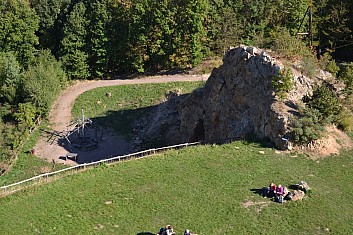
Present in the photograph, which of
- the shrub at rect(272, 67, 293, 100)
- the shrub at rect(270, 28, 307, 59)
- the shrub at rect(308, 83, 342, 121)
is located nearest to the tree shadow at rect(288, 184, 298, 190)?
the shrub at rect(308, 83, 342, 121)

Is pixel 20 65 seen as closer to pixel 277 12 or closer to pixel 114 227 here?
pixel 277 12

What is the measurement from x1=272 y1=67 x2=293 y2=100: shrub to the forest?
23339 millimetres

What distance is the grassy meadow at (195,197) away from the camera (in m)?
25.9

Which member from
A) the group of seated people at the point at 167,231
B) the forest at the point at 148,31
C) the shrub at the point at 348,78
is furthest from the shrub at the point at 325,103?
the forest at the point at 148,31

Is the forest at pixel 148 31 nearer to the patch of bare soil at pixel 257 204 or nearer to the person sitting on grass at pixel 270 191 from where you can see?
the person sitting on grass at pixel 270 191

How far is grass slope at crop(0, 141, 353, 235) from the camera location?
1020 inches

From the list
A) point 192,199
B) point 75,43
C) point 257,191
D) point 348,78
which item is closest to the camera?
point 192,199

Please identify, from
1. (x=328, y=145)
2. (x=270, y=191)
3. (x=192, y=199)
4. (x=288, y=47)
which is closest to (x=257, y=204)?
(x=270, y=191)

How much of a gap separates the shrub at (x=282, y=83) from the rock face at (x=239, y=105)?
0.50 metres

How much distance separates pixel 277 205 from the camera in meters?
28.0

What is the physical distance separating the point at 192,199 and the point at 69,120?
30.9 metres

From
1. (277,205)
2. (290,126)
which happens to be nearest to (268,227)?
(277,205)

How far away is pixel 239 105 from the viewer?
41.2 m

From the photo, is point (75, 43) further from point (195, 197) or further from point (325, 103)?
point (195, 197)
